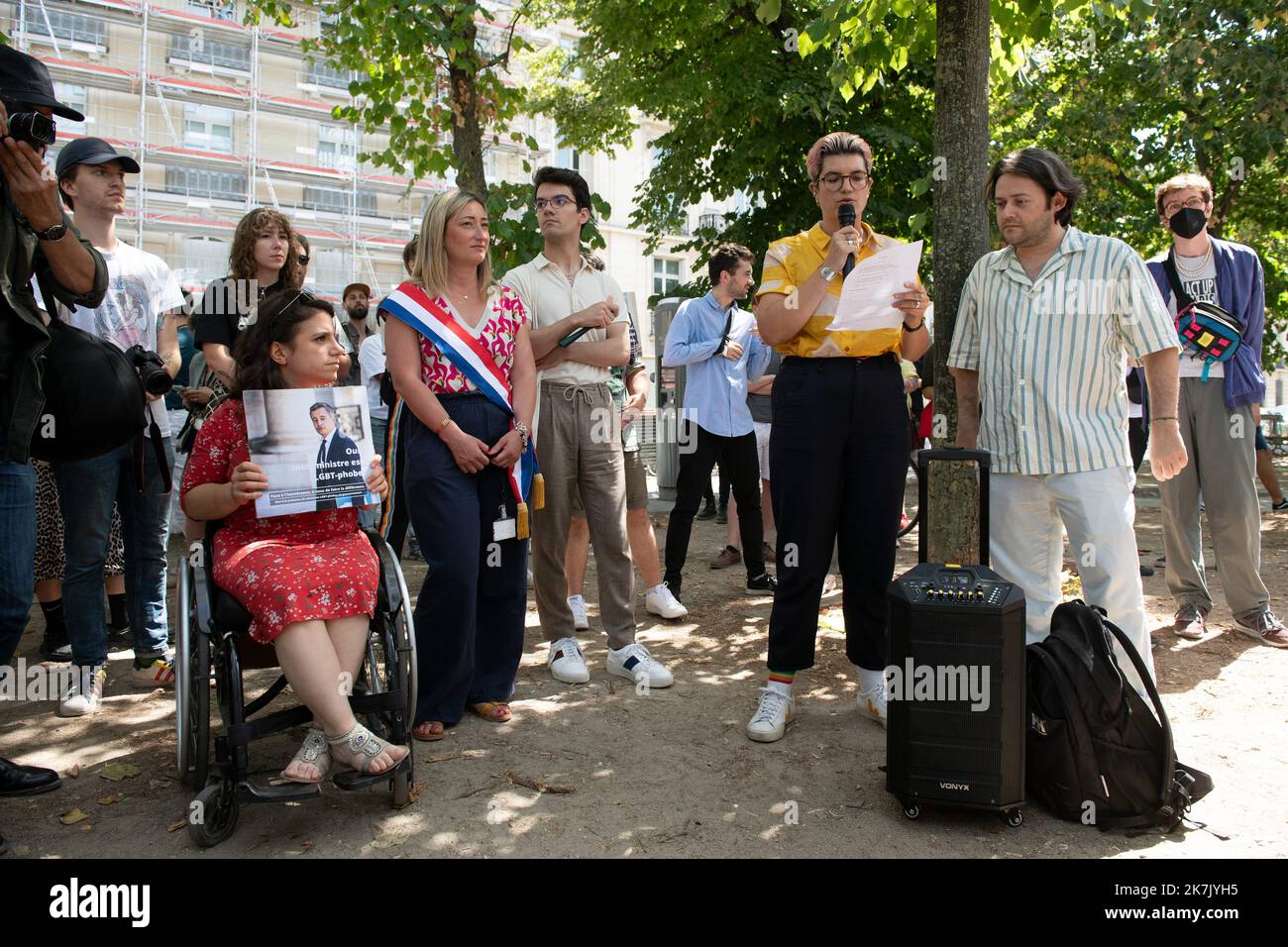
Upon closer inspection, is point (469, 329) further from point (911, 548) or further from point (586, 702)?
point (911, 548)

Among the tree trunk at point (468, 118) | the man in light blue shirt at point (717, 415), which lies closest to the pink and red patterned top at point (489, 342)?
the man in light blue shirt at point (717, 415)

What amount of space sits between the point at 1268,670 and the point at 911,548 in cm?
431

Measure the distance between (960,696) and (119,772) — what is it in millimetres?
3113

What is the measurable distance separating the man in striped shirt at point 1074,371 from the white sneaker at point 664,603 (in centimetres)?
269

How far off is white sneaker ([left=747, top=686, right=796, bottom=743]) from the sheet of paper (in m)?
1.57

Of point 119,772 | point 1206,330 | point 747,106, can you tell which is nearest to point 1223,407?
point 1206,330

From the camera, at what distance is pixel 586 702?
478 centimetres

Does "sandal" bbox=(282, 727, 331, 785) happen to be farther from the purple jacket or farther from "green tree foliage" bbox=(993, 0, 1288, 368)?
"green tree foliage" bbox=(993, 0, 1288, 368)

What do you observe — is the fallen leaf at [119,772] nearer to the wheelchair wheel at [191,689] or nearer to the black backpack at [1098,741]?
the wheelchair wheel at [191,689]

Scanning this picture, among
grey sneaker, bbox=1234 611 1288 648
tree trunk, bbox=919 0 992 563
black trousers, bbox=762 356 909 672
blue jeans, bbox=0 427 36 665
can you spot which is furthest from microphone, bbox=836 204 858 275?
grey sneaker, bbox=1234 611 1288 648

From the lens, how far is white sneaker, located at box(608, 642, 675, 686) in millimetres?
5000

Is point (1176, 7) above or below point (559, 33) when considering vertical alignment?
below

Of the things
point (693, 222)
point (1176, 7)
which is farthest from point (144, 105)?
point (1176, 7)
